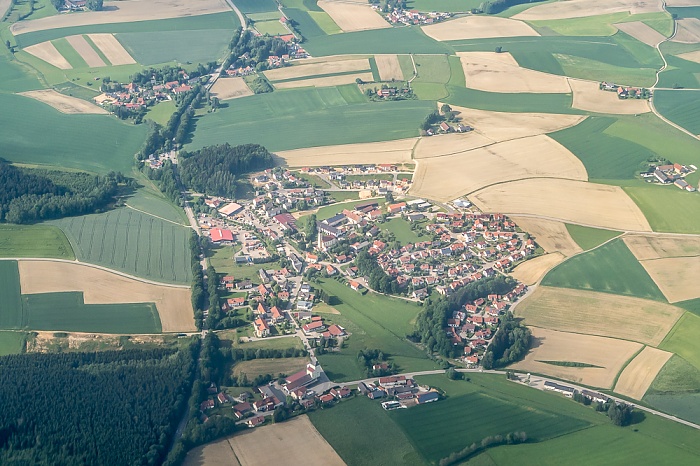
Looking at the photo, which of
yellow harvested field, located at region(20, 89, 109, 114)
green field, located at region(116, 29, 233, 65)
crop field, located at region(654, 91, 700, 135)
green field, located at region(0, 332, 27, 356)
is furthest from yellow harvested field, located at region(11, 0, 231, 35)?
Answer: green field, located at region(0, 332, 27, 356)

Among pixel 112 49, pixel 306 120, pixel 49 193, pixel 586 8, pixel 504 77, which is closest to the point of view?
pixel 49 193

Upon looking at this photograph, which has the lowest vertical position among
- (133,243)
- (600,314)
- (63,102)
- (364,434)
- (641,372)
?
(364,434)

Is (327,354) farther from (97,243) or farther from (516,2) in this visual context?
(516,2)

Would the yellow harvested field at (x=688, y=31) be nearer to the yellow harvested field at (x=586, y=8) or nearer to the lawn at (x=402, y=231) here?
the yellow harvested field at (x=586, y=8)

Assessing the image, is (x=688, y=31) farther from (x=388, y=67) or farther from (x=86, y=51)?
(x=86, y=51)

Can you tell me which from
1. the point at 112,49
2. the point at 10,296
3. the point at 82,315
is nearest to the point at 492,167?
the point at 82,315

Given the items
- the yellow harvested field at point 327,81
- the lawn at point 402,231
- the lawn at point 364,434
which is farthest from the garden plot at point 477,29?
the lawn at point 364,434

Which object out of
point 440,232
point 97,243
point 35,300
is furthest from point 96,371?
point 440,232

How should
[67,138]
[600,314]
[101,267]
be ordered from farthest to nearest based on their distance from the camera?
[67,138], [101,267], [600,314]
